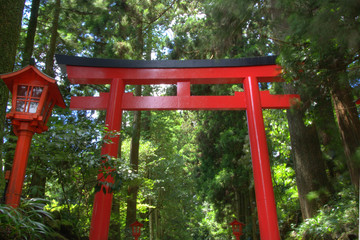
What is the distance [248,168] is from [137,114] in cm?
425

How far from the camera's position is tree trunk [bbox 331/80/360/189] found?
13.4 feet

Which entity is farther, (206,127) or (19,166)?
(206,127)

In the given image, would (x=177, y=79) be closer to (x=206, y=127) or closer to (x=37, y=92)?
(x=37, y=92)

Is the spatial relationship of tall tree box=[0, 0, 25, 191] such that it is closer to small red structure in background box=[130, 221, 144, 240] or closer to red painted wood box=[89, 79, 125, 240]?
red painted wood box=[89, 79, 125, 240]

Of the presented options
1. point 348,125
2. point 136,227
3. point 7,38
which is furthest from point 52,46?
point 348,125

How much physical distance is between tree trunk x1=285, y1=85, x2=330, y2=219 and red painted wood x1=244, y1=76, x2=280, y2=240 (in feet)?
2.32

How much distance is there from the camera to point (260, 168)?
15.4 feet

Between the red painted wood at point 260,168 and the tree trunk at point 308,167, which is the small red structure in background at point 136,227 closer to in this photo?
the red painted wood at point 260,168

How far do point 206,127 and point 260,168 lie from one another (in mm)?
7205

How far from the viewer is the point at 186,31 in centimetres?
1027

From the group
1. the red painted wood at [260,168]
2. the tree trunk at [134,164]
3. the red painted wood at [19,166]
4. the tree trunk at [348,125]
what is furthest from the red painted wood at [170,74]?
the tree trunk at [134,164]

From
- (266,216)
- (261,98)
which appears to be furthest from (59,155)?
(261,98)

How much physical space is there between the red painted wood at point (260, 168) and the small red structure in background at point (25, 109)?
3346 millimetres

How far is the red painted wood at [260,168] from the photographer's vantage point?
14.4 ft
